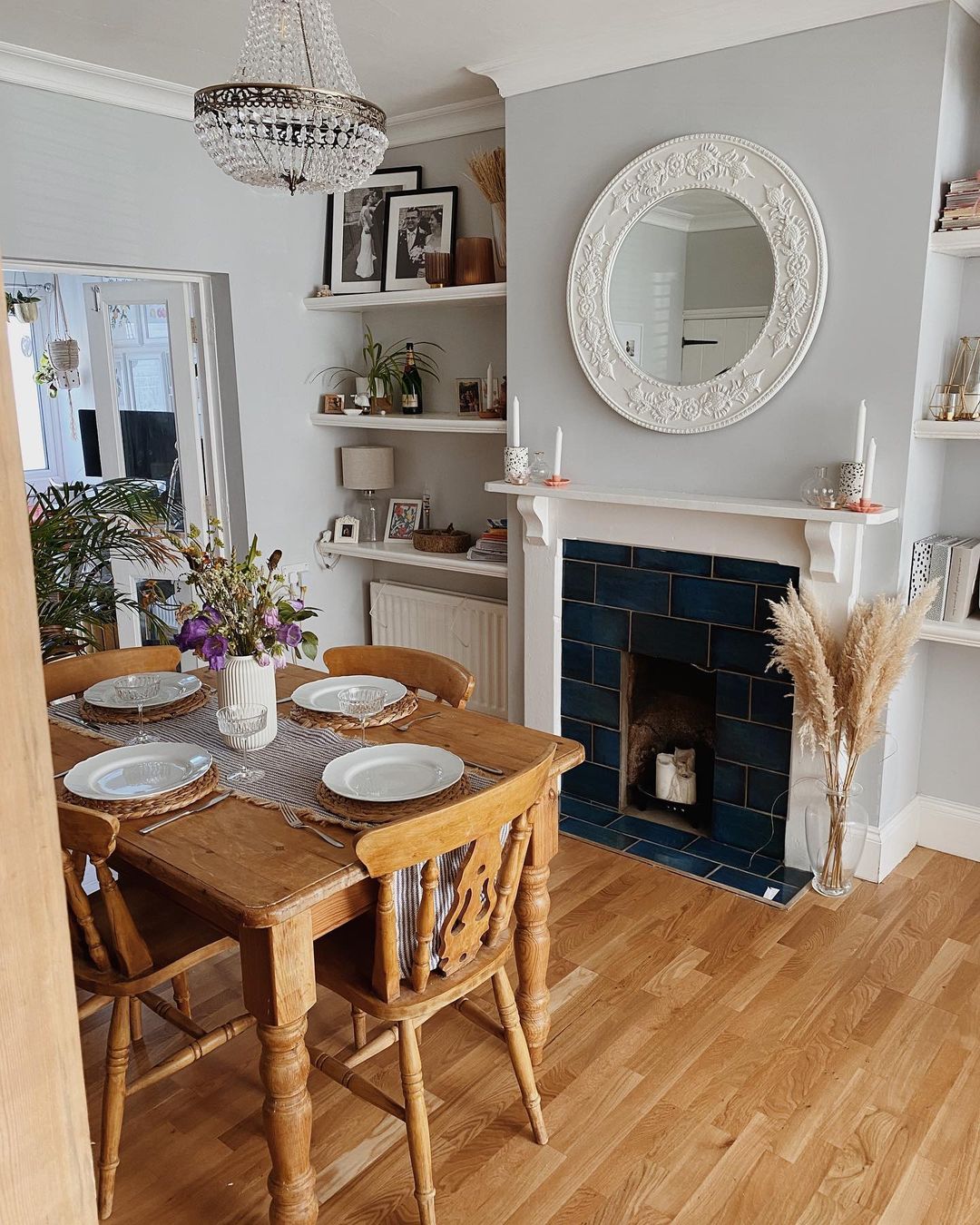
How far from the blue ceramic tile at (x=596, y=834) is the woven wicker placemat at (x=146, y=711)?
1558 mm

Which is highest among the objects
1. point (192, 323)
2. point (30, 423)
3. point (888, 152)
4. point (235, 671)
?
point (888, 152)

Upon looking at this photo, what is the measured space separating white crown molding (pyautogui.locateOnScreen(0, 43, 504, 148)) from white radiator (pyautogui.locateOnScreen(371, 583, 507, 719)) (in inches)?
75.9

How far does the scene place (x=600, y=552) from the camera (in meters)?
3.64

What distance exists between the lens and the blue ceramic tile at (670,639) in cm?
345

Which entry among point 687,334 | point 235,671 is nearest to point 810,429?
point 687,334

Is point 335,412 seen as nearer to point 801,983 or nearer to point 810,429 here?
point 810,429

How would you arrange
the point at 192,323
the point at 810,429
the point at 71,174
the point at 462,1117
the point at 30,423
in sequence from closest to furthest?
the point at 462,1117 < the point at 810,429 < the point at 71,174 < the point at 192,323 < the point at 30,423

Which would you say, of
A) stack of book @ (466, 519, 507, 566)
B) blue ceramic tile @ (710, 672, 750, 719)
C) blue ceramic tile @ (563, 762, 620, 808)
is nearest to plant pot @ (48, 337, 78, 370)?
stack of book @ (466, 519, 507, 566)

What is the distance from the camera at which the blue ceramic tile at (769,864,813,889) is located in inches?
127

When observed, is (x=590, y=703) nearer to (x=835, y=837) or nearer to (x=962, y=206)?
(x=835, y=837)

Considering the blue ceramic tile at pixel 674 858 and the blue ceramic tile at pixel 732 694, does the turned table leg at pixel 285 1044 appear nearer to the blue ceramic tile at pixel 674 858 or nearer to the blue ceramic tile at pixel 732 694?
the blue ceramic tile at pixel 674 858

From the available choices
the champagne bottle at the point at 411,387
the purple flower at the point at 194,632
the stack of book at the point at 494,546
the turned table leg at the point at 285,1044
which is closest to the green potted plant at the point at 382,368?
the champagne bottle at the point at 411,387

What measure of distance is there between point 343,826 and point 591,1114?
3.15 feet

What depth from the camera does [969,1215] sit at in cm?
198
